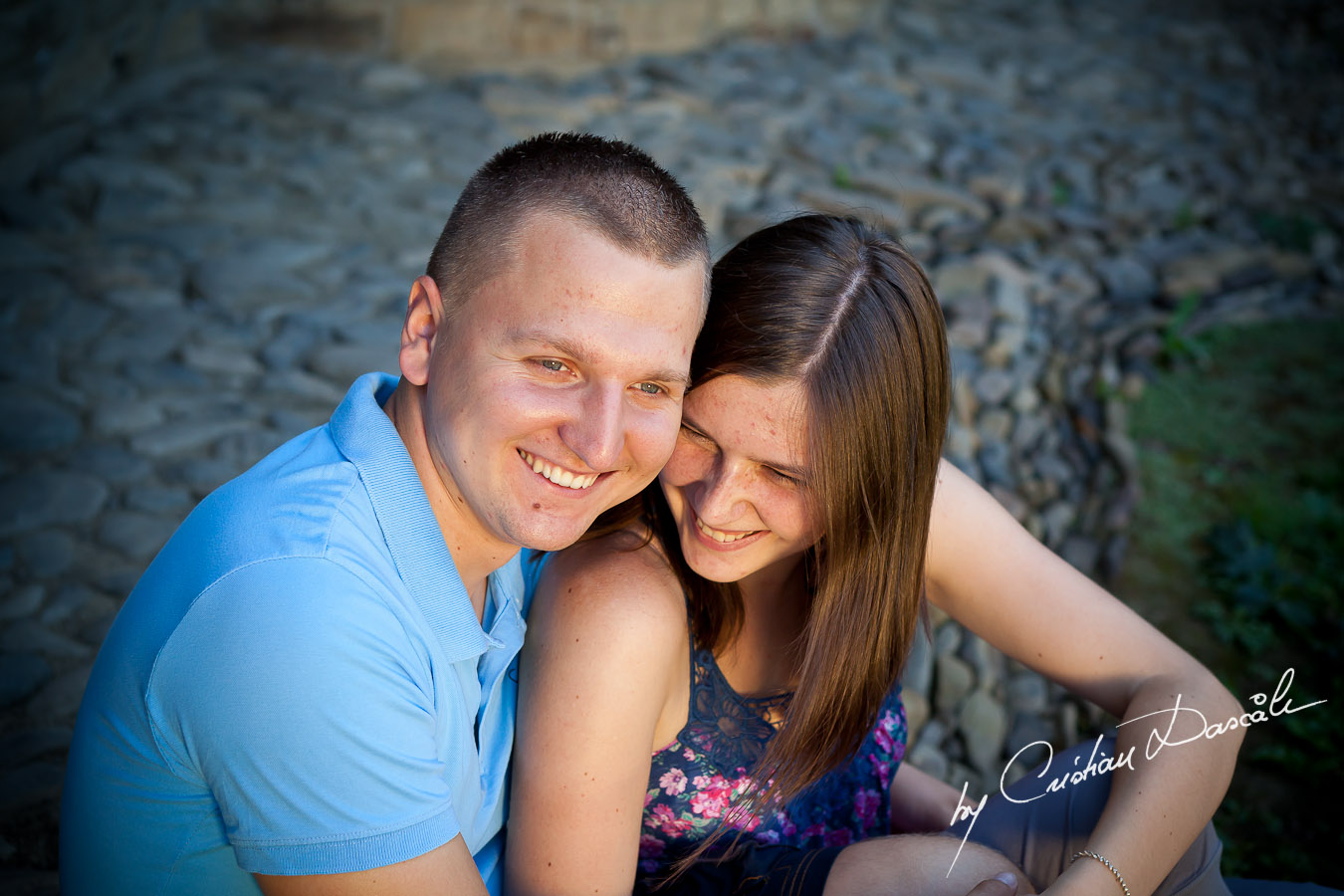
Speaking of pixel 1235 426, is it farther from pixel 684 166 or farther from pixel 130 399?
pixel 130 399

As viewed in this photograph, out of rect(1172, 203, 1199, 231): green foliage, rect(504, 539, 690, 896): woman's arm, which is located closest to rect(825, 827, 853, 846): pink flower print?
rect(504, 539, 690, 896): woman's arm

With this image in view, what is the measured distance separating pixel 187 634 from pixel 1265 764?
10.8 ft

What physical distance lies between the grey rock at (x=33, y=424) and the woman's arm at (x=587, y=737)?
8.58 ft

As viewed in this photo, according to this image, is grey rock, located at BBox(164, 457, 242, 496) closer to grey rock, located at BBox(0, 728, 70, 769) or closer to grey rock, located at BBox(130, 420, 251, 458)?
grey rock, located at BBox(130, 420, 251, 458)

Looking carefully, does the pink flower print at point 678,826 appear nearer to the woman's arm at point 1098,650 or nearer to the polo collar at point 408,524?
the polo collar at point 408,524

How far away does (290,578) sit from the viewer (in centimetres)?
150

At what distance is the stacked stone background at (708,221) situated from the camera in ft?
11.4

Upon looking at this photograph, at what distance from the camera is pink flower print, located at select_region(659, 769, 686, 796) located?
85.6 inches

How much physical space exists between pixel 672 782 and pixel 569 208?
116 cm

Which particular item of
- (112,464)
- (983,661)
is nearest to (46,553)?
(112,464)

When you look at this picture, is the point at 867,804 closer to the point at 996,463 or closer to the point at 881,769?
the point at 881,769

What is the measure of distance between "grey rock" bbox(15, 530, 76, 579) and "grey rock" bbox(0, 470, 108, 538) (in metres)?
0.05

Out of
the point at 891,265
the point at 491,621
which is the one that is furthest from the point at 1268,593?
the point at 491,621

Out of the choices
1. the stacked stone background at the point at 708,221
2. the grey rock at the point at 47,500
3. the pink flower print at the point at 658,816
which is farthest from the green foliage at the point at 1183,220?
the grey rock at the point at 47,500
